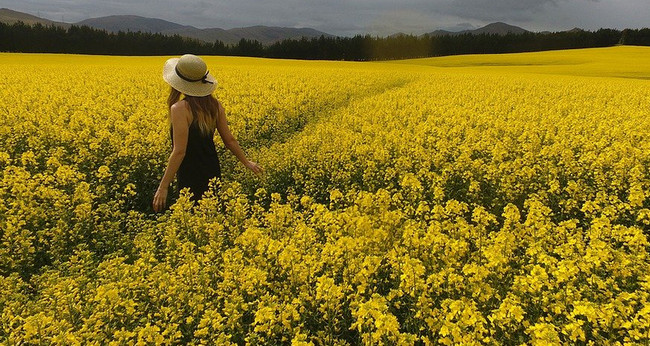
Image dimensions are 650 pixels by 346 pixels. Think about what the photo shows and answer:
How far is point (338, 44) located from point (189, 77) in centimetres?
8515

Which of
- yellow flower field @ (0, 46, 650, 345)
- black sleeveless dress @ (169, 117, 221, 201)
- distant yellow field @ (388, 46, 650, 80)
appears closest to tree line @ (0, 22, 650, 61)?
distant yellow field @ (388, 46, 650, 80)

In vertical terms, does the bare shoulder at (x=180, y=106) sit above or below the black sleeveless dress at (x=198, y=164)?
above

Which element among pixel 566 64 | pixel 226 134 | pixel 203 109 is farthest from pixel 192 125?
pixel 566 64

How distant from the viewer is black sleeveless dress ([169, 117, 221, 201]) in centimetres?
480

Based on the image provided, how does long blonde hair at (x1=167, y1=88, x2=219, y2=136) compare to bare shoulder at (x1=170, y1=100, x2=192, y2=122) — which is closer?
bare shoulder at (x1=170, y1=100, x2=192, y2=122)

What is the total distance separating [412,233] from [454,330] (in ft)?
4.58

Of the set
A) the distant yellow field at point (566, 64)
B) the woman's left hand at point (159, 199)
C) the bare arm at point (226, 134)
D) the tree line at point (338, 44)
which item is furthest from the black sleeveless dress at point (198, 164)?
the tree line at point (338, 44)

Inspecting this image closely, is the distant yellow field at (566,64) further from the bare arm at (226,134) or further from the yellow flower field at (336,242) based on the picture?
the bare arm at (226,134)

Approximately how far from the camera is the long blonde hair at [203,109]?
452 cm

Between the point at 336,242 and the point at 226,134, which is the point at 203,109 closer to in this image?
the point at 226,134

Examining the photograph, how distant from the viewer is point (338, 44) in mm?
84812

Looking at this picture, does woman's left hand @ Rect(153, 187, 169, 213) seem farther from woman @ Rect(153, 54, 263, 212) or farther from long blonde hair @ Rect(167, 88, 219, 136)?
long blonde hair @ Rect(167, 88, 219, 136)

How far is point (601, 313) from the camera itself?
263cm

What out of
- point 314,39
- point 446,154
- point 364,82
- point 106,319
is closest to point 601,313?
point 106,319
